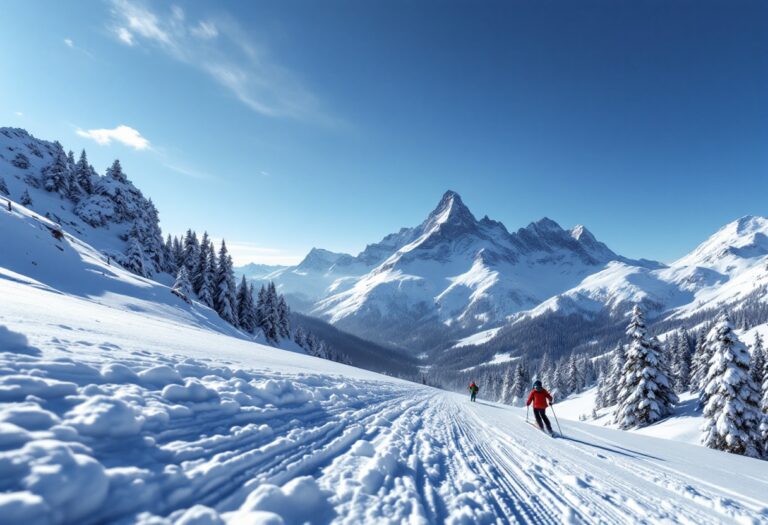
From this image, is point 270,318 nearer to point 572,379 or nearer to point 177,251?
point 177,251

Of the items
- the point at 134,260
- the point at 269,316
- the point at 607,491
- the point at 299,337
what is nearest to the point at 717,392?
the point at 607,491

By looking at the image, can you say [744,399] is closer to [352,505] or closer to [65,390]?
[352,505]

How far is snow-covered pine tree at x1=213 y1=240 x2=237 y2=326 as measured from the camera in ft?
171

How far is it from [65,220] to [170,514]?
72.1 m

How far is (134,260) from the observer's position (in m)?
52.4

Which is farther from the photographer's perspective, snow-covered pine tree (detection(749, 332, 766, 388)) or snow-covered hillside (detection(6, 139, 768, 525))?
snow-covered pine tree (detection(749, 332, 766, 388))

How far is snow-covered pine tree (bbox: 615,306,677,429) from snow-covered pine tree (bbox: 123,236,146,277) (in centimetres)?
6189

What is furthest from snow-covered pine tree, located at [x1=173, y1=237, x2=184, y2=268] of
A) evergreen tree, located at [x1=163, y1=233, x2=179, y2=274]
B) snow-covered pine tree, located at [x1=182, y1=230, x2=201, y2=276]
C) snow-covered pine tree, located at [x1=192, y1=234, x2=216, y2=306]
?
snow-covered pine tree, located at [x1=192, y1=234, x2=216, y2=306]

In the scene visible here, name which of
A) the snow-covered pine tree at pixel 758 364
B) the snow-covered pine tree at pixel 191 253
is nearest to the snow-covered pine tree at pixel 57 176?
the snow-covered pine tree at pixel 191 253

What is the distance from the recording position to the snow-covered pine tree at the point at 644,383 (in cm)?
2884

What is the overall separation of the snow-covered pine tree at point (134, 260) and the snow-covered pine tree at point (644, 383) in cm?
6189

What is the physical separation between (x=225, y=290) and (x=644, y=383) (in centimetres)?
5228

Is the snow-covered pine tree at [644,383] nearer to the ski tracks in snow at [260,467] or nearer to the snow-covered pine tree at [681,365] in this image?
the ski tracks in snow at [260,467]

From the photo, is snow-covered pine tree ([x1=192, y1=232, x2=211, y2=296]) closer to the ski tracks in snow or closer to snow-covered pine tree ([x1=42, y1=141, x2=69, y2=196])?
snow-covered pine tree ([x1=42, y1=141, x2=69, y2=196])
